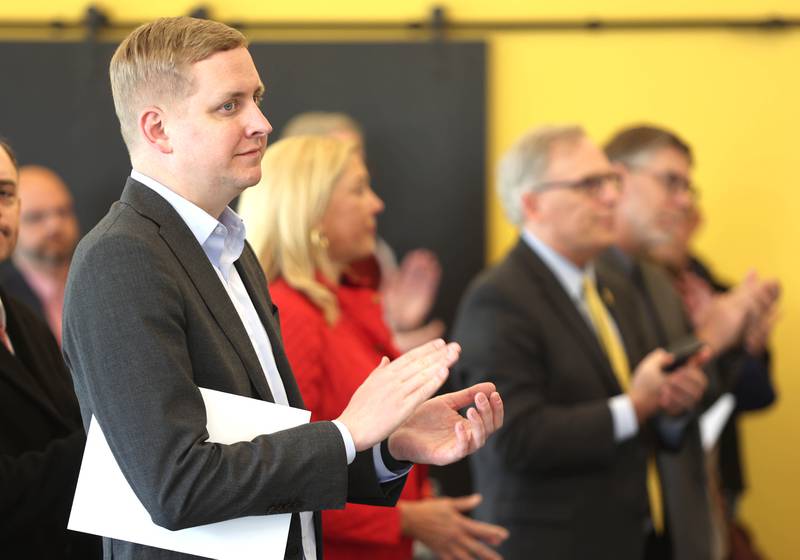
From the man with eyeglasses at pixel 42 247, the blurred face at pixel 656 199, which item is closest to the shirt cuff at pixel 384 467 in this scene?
the blurred face at pixel 656 199

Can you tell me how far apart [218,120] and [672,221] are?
2367 millimetres

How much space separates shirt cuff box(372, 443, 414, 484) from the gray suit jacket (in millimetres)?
1545

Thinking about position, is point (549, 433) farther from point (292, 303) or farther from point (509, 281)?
point (292, 303)

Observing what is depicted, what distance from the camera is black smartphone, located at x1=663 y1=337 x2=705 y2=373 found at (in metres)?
2.81

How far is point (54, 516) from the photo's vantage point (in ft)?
6.08

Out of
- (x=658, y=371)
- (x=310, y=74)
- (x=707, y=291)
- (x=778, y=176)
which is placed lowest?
(x=658, y=371)

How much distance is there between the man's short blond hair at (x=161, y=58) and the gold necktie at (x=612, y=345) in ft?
5.61

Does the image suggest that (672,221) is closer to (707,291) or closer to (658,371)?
(707,291)

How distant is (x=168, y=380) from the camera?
1.30 metres

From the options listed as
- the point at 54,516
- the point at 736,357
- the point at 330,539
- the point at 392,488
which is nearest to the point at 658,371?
the point at 736,357

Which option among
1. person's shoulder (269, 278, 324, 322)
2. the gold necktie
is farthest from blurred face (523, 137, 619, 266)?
person's shoulder (269, 278, 324, 322)

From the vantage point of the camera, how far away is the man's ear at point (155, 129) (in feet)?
4.65

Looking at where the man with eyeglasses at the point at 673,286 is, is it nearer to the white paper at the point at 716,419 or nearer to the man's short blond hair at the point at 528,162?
the white paper at the point at 716,419

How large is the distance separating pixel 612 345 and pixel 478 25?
168cm
